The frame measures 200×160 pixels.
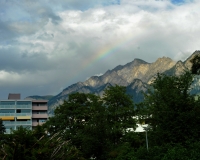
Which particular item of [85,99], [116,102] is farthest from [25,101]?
[116,102]

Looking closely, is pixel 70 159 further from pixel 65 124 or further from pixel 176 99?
pixel 65 124

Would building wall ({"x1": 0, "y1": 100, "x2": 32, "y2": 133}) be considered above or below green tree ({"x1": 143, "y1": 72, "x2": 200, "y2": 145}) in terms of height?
above

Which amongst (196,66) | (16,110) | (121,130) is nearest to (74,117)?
(121,130)

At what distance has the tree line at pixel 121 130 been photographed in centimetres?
2133

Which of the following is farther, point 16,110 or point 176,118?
point 16,110

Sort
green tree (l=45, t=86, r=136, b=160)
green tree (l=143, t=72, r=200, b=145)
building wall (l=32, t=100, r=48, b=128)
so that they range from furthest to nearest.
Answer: building wall (l=32, t=100, r=48, b=128)
green tree (l=45, t=86, r=136, b=160)
green tree (l=143, t=72, r=200, b=145)

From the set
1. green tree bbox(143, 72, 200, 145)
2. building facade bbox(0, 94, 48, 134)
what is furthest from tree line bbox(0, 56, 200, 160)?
building facade bbox(0, 94, 48, 134)

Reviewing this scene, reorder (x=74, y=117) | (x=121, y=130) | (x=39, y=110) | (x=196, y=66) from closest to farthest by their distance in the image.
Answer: (x=196, y=66) → (x=121, y=130) → (x=74, y=117) → (x=39, y=110)

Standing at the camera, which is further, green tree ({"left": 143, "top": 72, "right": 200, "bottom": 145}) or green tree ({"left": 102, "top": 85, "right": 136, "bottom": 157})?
green tree ({"left": 102, "top": 85, "right": 136, "bottom": 157})

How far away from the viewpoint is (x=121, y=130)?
43.5 metres

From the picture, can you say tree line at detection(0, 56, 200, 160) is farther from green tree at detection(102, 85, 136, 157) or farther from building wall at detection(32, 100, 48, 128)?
building wall at detection(32, 100, 48, 128)

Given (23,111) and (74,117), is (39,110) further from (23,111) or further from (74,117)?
(74,117)

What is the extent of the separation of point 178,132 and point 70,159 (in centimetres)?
856

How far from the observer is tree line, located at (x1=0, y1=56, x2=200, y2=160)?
2133 centimetres
